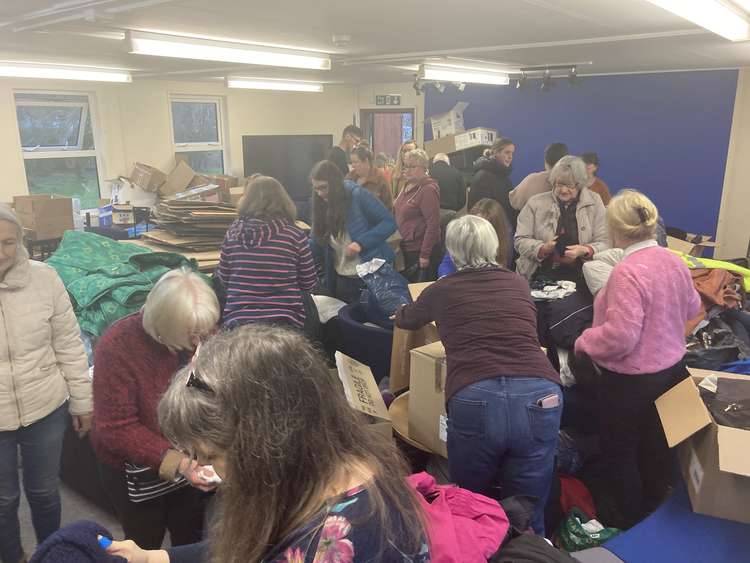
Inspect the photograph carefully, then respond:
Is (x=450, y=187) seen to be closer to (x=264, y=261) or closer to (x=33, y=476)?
(x=264, y=261)

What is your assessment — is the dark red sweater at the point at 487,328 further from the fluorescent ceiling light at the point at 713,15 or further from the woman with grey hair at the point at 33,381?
the woman with grey hair at the point at 33,381

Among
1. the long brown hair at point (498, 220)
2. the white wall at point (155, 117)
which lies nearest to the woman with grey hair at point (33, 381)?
the long brown hair at point (498, 220)

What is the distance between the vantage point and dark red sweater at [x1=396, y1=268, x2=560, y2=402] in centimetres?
193

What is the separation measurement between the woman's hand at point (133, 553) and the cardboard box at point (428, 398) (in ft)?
4.21

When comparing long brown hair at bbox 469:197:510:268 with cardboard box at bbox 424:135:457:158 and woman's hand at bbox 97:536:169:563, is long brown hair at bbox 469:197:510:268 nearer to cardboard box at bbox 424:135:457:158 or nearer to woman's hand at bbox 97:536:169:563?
woman's hand at bbox 97:536:169:563

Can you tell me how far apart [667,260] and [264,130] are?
740 cm

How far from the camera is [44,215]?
5117 mm

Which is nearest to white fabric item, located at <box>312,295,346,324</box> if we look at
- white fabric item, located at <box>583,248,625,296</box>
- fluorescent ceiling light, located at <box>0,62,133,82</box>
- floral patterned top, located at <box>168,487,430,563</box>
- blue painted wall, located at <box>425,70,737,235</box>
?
white fabric item, located at <box>583,248,625,296</box>

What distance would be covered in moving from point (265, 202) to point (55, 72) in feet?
11.9

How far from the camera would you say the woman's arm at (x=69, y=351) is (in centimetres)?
206

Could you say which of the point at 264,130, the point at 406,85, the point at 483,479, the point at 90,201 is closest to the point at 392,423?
the point at 483,479

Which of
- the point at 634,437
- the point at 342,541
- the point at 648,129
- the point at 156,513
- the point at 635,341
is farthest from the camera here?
the point at 648,129

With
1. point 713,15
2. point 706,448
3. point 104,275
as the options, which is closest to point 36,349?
point 104,275

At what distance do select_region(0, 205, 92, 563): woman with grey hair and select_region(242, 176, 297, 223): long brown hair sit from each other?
92 cm
